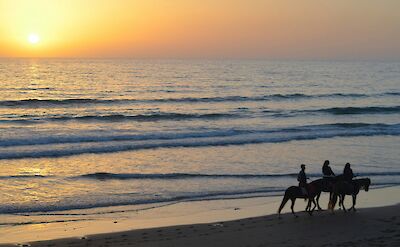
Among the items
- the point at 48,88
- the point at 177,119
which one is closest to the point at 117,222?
the point at 177,119

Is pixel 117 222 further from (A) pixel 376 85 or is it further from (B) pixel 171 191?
(A) pixel 376 85

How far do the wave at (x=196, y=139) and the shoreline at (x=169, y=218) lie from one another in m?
10.7

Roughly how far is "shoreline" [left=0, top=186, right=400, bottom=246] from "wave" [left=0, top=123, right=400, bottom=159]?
10717 millimetres

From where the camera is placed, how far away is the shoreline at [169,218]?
44.1 feet

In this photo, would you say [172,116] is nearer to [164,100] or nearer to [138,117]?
[138,117]

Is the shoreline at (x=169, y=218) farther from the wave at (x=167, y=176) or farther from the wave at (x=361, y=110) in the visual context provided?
the wave at (x=361, y=110)

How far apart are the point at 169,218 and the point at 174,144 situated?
13.8 meters

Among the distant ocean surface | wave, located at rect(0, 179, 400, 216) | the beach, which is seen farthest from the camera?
the distant ocean surface

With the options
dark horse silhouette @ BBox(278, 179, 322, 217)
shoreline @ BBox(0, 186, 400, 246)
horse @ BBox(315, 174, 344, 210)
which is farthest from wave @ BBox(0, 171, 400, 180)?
dark horse silhouette @ BBox(278, 179, 322, 217)

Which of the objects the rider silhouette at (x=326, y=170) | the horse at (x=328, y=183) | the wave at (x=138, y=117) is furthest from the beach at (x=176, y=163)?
the rider silhouette at (x=326, y=170)

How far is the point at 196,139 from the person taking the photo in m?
31.2

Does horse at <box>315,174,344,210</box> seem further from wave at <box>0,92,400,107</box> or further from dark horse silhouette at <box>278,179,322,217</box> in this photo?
wave at <box>0,92,400,107</box>

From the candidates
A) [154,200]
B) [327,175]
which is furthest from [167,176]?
[327,175]

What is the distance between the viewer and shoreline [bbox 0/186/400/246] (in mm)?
13453
